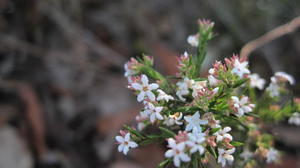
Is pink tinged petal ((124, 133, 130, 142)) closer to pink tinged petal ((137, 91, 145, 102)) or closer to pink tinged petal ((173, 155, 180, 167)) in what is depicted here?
pink tinged petal ((137, 91, 145, 102))

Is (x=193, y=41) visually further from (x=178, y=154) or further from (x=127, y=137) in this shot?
(x=178, y=154)

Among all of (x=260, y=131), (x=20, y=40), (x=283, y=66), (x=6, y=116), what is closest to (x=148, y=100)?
(x=260, y=131)

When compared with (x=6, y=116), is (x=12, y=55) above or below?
above

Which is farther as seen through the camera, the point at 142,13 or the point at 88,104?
the point at 142,13

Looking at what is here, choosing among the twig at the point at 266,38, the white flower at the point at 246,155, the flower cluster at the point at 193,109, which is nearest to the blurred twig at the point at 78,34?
the twig at the point at 266,38

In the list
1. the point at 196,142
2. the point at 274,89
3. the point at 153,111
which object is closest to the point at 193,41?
the point at 274,89

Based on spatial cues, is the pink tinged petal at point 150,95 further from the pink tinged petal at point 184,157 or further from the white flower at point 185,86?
the pink tinged petal at point 184,157

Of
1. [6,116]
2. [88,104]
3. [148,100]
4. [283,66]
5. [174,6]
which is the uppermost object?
[174,6]

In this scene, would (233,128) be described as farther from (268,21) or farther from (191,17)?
(191,17)
